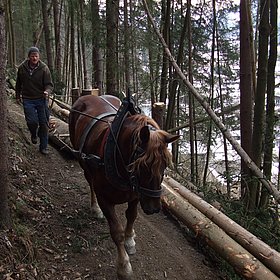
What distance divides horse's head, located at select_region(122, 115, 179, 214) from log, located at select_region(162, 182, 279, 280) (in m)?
1.44

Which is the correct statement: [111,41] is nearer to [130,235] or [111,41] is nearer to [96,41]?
[96,41]

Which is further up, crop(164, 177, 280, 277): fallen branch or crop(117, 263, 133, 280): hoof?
crop(164, 177, 280, 277): fallen branch

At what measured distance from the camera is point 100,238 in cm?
471

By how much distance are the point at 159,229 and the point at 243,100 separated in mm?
2647

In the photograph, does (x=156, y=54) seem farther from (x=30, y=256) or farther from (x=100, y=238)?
(x=30, y=256)

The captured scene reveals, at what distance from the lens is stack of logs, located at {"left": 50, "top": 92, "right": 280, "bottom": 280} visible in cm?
424

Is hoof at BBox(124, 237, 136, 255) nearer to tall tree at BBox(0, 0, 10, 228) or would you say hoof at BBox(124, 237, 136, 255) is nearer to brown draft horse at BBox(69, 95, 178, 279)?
brown draft horse at BBox(69, 95, 178, 279)

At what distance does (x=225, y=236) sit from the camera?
4.75 metres

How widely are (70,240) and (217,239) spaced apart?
1.79 meters

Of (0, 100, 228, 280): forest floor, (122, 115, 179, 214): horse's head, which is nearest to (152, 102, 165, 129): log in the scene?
(0, 100, 228, 280): forest floor

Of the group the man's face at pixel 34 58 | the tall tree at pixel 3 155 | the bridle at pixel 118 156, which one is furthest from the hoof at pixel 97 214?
the man's face at pixel 34 58

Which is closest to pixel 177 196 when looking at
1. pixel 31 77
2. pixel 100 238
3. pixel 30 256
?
pixel 100 238

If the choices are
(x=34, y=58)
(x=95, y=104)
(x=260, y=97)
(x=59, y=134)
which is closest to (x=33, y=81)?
(x=34, y=58)

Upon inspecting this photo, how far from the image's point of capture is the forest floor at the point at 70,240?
12.7 ft
